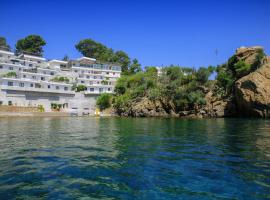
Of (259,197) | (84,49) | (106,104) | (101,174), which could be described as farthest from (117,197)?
(84,49)

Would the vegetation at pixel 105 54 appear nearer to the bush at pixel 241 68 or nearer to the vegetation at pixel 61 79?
the vegetation at pixel 61 79

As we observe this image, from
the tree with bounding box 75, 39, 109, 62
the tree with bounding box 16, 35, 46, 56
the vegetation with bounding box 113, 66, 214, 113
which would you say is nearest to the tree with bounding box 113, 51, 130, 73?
the tree with bounding box 75, 39, 109, 62

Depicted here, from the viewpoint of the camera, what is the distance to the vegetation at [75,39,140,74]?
4584 inches

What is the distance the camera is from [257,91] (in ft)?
180

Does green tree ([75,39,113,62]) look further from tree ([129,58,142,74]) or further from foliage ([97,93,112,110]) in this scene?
foliage ([97,93,112,110])

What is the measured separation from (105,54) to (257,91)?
86.4 metres

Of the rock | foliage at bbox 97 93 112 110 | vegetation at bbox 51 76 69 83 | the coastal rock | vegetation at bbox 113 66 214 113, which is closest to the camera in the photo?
the rock

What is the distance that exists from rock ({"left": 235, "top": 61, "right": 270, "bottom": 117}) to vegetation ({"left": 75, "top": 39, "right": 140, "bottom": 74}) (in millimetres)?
61266

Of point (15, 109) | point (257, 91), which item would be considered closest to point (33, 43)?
point (15, 109)

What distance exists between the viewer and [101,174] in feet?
33.7

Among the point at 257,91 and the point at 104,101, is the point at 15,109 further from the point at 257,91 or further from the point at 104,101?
the point at 257,91

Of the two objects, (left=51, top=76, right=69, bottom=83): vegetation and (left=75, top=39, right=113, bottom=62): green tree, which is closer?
(left=51, top=76, right=69, bottom=83): vegetation

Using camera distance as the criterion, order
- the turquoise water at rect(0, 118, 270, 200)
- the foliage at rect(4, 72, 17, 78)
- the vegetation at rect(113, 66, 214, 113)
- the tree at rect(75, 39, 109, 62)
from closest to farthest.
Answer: the turquoise water at rect(0, 118, 270, 200) → the vegetation at rect(113, 66, 214, 113) → the foliage at rect(4, 72, 17, 78) → the tree at rect(75, 39, 109, 62)

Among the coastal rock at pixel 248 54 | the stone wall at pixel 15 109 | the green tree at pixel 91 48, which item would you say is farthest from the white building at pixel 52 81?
the coastal rock at pixel 248 54
